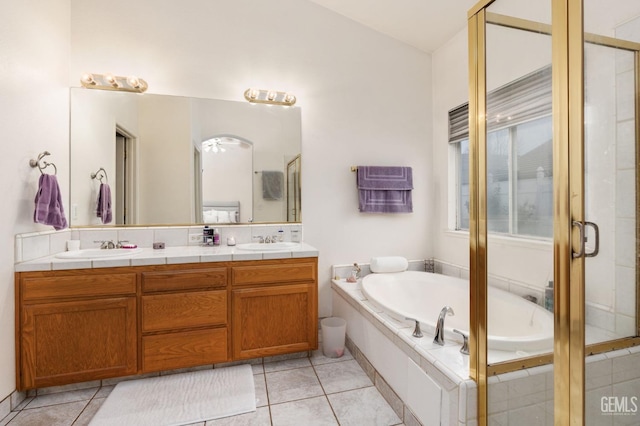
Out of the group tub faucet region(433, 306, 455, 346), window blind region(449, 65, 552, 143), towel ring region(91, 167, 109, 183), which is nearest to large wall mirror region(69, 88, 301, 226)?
towel ring region(91, 167, 109, 183)

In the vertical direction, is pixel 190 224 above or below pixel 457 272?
above

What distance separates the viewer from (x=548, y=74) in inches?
41.4

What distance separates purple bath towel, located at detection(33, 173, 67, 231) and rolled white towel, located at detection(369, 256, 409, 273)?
2.36 metres

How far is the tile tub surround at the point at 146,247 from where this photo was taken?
1821 mm

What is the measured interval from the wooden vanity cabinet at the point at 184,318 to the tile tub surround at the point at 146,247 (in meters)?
0.10

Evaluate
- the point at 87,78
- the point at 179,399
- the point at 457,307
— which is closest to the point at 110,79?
the point at 87,78

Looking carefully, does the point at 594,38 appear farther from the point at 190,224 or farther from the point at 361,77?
the point at 190,224

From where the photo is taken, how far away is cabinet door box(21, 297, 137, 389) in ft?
5.86

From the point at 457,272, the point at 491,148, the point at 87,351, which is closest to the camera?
the point at 491,148

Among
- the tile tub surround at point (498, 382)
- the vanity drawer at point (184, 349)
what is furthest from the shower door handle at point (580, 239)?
the vanity drawer at point (184, 349)

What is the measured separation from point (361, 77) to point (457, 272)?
80.7 inches

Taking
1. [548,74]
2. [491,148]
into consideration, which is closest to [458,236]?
[491,148]

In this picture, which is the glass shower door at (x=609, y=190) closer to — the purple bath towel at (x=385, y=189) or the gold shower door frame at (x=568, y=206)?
the gold shower door frame at (x=568, y=206)

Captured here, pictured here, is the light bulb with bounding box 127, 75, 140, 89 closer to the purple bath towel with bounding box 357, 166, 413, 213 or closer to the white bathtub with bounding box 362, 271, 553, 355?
the purple bath towel with bounding box 357, 166, 413, 213
